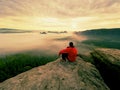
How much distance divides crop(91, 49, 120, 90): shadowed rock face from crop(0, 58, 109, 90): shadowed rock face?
7.34ft

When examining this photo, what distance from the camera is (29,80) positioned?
17234 mm

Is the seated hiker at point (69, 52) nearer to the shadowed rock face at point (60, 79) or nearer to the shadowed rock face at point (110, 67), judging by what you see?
the shadowed rock face at point (60, 79)

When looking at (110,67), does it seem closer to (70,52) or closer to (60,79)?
(70,52)

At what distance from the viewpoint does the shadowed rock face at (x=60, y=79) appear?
16266mm

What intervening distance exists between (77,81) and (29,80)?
352 centimetres

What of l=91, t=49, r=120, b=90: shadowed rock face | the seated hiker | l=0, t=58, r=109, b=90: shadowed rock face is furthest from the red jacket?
l=91, t=49, r=120, b=90: shadowed rock face

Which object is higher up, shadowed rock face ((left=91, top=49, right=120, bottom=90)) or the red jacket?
the red jacket

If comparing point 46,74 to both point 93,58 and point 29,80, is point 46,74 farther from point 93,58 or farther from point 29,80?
point 93,58

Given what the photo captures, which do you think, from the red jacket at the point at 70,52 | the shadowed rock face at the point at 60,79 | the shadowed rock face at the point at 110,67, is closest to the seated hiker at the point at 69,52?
the red jacket at the point at 70,52

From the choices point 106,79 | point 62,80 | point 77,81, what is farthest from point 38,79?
point 106,79

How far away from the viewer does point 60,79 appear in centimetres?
1684

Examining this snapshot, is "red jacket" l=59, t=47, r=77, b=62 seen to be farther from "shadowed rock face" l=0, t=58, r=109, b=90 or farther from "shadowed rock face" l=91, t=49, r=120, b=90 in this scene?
"shadowed rock face" l=91, t=49, r=120, b=90

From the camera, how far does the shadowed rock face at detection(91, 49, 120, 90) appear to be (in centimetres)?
2050

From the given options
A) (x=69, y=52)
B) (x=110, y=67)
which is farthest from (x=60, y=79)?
(x=110, y=67)
